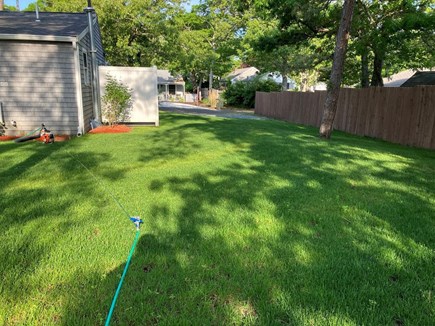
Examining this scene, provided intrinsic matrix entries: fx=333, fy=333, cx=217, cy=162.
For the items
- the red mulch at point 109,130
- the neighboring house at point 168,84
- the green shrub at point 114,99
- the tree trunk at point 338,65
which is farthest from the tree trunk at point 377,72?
the neighboring house at point 168,84

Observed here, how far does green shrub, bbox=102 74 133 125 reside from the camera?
421 inches

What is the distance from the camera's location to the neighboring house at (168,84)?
44.5 metres

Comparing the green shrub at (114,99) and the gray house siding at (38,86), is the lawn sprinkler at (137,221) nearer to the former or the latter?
the gray house siding at (38,86)

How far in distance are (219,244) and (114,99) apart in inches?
355

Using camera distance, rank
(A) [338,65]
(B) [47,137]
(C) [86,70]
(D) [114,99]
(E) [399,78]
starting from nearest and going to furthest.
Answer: (B) [47,137], (A) [338,65], (C) [86,70], (D) [114,99], (E) [399,78]

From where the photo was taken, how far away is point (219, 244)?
2770mm

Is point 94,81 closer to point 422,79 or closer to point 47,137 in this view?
point 47,137

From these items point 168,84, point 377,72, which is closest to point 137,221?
point 377,72

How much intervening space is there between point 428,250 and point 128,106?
10.4 metres

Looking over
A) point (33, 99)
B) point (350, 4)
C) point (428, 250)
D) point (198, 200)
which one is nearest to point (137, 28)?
point (33, 99)

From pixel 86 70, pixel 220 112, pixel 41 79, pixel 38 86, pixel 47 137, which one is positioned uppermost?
pixel 86 70

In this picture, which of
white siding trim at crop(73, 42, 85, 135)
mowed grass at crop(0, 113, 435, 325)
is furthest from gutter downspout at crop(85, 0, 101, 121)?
mowed grass at crop(0, 113, 435, 325)

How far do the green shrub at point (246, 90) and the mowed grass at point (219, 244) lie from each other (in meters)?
22.8

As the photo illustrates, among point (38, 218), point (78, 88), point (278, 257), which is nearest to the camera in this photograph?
point (278, 257)
